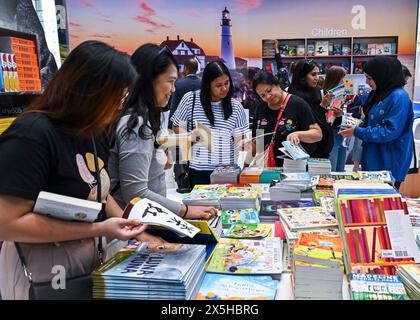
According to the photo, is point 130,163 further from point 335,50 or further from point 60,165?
point 335,50

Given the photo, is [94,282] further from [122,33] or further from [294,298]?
[122,33]

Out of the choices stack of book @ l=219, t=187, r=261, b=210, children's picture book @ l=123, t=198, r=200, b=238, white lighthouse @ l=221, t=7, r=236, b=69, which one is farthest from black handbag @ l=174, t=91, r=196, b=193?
white lighthouse @ l=221, t=7, r=236, b=69

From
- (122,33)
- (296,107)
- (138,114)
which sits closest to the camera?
(138,114)

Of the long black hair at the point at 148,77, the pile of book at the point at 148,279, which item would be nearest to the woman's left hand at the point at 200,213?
the long black hair at the point at 148,77

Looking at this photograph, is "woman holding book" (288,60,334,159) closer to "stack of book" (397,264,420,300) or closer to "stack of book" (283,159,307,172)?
"stack of book" (283,159,307,172)

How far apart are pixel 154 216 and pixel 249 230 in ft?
2.17

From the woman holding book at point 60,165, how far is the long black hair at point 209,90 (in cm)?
159

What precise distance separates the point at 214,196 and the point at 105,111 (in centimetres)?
105

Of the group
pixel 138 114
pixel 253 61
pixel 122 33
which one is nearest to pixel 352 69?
pixel 253 61

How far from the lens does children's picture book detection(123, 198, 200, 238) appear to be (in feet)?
3.71

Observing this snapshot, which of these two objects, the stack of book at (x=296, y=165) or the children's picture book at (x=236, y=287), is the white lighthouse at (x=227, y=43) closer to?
the stack of book at (x=296, y=165)

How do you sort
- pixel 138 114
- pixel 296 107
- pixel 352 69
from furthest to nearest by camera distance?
pixel 352 69
pixel 296 107
pixel 138 114

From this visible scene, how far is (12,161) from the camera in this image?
3.13ft

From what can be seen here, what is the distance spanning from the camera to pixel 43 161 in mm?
1002
